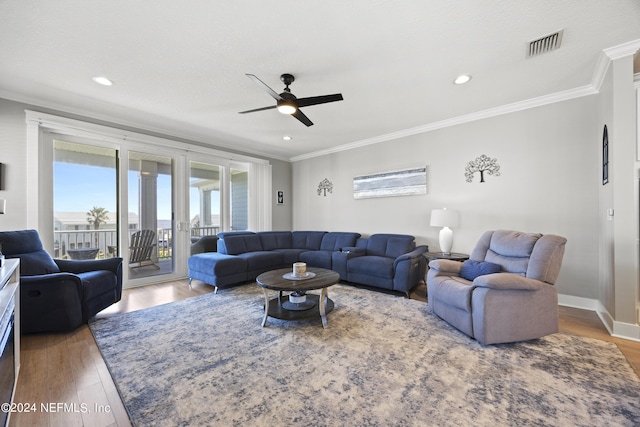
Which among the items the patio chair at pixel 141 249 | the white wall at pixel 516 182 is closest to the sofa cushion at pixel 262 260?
the patio chair at pixel 141 249

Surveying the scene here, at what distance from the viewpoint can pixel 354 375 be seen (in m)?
1.88

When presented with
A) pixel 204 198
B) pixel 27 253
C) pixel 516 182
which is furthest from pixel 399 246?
pixel 27 253

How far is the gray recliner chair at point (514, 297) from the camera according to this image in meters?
2.28

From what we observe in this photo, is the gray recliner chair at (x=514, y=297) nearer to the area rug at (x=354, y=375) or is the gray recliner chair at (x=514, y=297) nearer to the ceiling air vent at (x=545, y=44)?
the area rug at (x=354, y=375)

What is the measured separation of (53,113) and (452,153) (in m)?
5.84

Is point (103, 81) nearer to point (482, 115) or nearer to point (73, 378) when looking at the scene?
point (73, 378)

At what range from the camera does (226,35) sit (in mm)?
2189

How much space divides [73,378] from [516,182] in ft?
16.9

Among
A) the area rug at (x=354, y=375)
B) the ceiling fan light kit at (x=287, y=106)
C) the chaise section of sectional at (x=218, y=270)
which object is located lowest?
the area rug at (x=354, y=375)

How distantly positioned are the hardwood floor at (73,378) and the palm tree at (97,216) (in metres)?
1.66

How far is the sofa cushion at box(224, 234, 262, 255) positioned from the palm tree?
1845 mm

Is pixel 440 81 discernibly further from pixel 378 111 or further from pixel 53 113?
pixel 53 113

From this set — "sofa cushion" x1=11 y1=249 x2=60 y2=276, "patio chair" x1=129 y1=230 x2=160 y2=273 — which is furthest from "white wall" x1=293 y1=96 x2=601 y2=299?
"sofa cushion" x1=11 y1=249 x2=60 y2=276

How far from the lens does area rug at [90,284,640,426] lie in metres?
1.51
